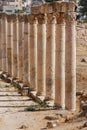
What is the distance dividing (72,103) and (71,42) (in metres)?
3.09

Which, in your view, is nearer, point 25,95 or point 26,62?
point 25,95

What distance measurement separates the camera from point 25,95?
1238 inches

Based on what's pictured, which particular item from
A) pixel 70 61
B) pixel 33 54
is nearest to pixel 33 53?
pixel 33 54

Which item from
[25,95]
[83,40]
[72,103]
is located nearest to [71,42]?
[72,103]

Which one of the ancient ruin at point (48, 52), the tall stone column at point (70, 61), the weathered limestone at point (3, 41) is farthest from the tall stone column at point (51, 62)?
the weathered limestone at point (3, 41)

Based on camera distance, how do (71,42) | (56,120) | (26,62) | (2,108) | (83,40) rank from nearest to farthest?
(56,120) → (71,42) → (2,108) → (26,62) → (83,40)

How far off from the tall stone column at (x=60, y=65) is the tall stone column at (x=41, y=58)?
9.74ft

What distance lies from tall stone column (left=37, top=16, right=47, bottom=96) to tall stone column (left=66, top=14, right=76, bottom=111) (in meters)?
3.83

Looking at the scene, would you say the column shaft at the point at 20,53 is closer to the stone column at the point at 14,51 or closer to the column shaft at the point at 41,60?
the stone column at the point at 14,51

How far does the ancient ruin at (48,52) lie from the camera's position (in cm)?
2542

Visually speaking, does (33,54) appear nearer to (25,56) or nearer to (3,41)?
(25,56)

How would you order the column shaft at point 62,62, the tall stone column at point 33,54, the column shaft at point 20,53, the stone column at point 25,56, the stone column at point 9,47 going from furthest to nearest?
1. the stone column at point 9,47
2. the column shaft at point 20,53
3. the stone column at point 25,56
4. the tall stone column at point 33,54
5. the column shaft at point 62,62

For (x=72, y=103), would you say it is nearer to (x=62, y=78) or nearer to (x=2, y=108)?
(x=62, y=78)

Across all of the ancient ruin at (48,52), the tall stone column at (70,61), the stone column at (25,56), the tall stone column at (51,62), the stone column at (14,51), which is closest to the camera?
the tall stone column at (70,61)
